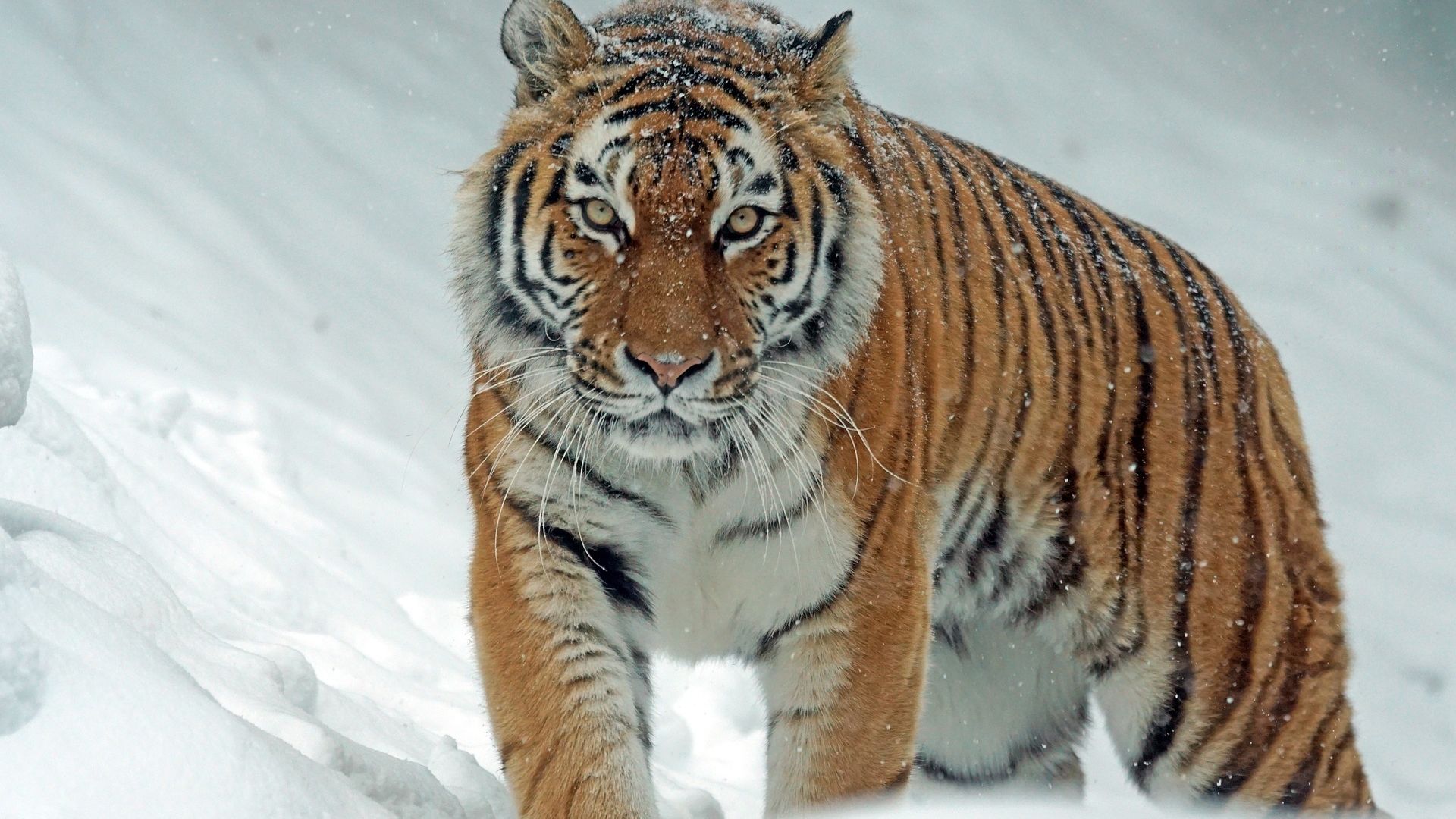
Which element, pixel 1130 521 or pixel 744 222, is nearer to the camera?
pixel 744 222

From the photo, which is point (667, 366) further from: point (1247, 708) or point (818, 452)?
point (1247, 708)

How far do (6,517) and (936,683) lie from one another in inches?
69.2

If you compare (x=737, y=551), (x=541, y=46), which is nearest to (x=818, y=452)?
(x=737, y=551)

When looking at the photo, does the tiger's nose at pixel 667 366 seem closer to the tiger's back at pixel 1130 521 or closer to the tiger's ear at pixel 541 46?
the tiger's ear at pixel 541 46

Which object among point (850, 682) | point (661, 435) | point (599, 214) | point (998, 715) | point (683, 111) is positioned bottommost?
point (998, 715)

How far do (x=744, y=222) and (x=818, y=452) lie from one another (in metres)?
0.35

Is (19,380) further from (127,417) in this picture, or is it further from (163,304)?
(163,304)

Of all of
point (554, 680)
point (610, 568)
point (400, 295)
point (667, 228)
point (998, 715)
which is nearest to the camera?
point (667, 228)

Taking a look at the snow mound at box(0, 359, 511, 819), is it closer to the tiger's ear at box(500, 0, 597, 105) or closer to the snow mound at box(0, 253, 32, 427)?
the snow mound at box(0, 253, 32, 427)

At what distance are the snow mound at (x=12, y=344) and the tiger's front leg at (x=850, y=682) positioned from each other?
1.04 metres

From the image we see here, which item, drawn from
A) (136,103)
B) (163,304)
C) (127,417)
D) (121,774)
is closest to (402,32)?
(136,103)

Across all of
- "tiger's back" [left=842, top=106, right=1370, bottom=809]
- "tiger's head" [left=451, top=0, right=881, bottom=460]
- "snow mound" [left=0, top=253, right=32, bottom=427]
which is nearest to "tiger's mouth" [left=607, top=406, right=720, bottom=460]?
"tiger's head" [left=451, top=0, right=881, bottom=460]

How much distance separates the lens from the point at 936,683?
2.88 metres

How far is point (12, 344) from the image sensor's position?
1710mm
